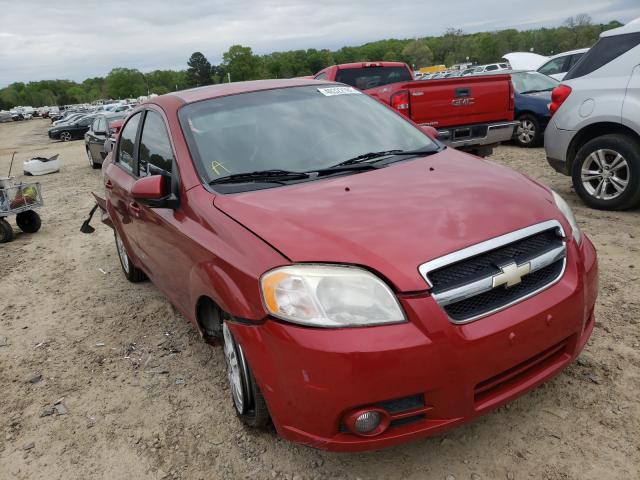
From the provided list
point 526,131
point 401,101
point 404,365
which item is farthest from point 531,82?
point 404,365

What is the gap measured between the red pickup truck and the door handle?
4845mm

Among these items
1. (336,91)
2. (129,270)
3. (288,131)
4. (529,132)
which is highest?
(336,91)

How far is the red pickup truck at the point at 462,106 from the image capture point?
785 centimetres

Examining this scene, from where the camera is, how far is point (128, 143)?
4.37 meters

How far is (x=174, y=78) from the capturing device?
6230 inches

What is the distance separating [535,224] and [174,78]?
553 feet

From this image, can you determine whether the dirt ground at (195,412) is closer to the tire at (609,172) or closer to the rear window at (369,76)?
the tire at (609,172)

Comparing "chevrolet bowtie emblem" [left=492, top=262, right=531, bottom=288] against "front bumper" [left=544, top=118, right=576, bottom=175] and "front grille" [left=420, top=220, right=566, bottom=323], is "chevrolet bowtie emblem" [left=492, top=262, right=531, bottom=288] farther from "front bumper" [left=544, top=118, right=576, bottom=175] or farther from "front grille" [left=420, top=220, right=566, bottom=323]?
"front bumper" [left=544, top=118, right=576, bottom=175]

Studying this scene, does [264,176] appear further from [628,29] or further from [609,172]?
[628,29]

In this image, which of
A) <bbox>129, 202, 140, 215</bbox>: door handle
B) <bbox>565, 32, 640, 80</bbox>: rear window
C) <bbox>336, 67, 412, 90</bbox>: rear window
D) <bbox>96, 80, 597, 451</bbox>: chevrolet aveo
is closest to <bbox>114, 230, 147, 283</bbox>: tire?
<bbox>129, 202, 140, 215</bbox>: door handle

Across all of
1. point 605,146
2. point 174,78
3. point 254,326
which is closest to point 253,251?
point 254,326

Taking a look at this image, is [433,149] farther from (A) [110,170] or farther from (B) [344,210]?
(A) [110,170]

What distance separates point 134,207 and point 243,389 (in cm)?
185

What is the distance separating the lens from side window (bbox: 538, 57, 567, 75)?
593 inches
